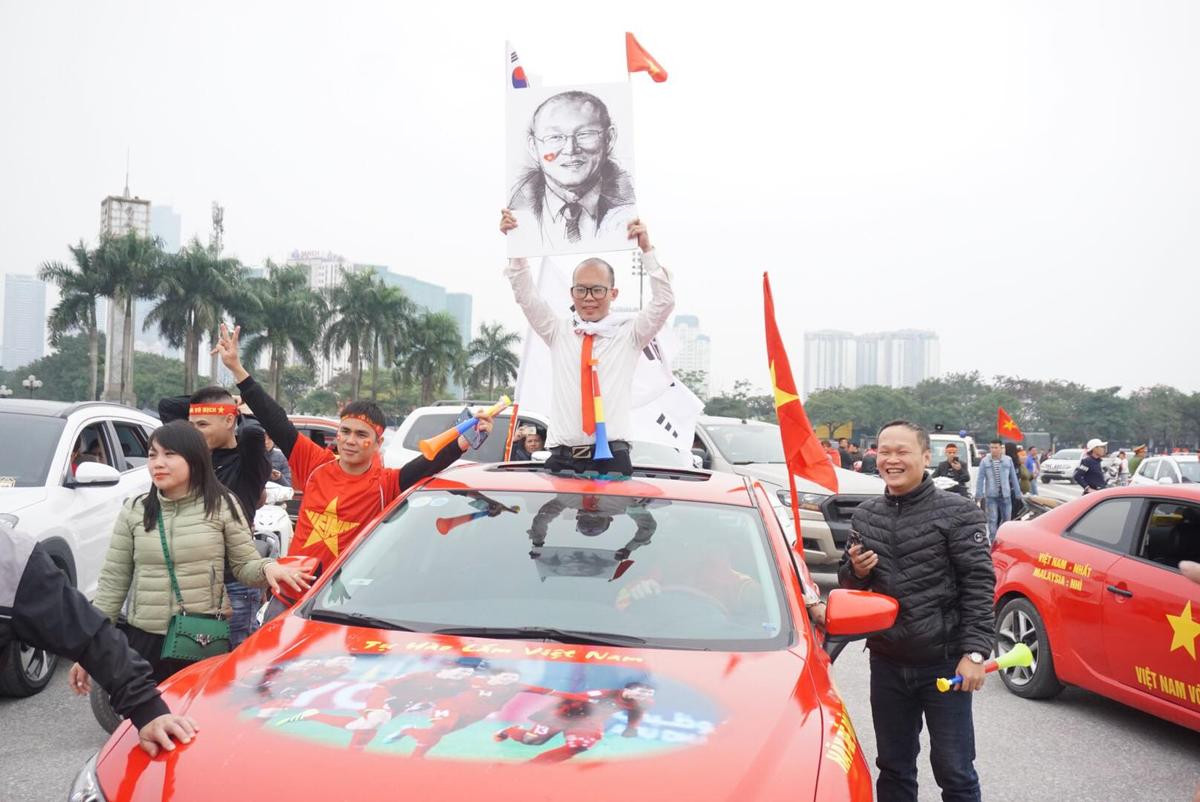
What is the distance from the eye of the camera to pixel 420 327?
63594 millimetres

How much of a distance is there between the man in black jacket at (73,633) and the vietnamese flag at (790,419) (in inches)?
107

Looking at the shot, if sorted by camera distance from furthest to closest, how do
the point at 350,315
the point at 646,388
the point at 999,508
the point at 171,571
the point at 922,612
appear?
the point at 350,315
the point at 999,508
the point at 646,388
the point at 171,571
the point at 922,612

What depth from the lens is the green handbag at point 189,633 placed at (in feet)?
11.7

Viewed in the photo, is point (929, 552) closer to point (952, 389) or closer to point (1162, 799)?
point (1162, 799)

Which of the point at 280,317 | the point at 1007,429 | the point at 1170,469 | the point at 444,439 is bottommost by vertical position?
the point at 1170,469

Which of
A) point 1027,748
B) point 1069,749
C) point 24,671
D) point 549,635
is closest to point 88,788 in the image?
point 549,635

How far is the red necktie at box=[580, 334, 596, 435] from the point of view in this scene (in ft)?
14.5

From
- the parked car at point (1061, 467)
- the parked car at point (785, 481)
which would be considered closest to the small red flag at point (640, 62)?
the parked car at point (785, 481)

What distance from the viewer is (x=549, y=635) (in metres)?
2.86

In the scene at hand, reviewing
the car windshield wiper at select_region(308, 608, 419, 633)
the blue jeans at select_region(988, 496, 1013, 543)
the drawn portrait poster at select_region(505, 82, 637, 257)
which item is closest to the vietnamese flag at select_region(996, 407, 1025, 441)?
the blue jeans at select_region(988, 496, 1013, 543)

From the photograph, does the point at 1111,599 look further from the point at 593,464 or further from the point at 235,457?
the point at 235,457

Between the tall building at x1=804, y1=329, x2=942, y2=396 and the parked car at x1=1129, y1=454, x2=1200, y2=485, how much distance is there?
155696 millimetres

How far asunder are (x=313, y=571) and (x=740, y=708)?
62.3 inches

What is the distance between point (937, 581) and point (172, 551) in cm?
283
